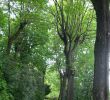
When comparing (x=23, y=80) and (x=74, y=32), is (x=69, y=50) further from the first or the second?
(x=23, y=80)

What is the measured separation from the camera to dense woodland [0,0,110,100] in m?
10.7

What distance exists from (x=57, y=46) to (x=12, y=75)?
2214 centimetres

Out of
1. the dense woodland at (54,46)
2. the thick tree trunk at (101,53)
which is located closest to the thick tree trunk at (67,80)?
the dense woodland at (54,46)

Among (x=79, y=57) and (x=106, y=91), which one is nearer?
(x=106, y=91)

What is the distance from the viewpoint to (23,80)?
1809cm

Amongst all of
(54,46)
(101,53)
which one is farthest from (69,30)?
(54,46)

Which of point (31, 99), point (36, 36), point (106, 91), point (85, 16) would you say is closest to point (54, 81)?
point (36, 36)

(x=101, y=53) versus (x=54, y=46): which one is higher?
(x=54, y=46)

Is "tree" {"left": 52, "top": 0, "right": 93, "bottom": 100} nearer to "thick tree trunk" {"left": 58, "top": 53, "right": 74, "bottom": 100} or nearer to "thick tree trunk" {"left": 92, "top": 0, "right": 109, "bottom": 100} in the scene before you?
"thick tree trunk" {"left": 58, "top": 53, "right": 74, "bottom": 100}

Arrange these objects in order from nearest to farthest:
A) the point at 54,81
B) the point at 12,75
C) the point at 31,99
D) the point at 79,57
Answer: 1. the point at 12,75
2. the point at 31,99
3. the point at 79,57
4. the point at 54,81

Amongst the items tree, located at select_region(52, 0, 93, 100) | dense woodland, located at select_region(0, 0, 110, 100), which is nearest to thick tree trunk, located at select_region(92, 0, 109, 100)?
dense woodland, located at select_region(0, 0, 110, 100)

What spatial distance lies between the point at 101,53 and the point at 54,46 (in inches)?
1129

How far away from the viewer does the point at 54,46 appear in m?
39.2

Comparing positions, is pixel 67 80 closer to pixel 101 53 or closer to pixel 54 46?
pixel 101 53
